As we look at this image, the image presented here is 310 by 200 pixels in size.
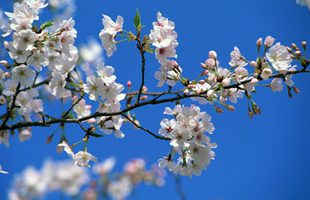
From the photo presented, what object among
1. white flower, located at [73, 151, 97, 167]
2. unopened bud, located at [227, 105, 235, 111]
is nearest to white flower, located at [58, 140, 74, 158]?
white flower, located at [73, 151, 97, 167]

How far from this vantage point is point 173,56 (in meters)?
2.65

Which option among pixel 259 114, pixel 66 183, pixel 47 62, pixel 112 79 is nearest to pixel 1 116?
pixel 47 62

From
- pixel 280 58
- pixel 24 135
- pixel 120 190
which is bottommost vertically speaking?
pixel 280 58

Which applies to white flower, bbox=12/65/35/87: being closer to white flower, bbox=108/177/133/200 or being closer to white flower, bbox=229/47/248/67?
white flower, bbox=229/47/248/67

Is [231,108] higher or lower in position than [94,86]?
lower

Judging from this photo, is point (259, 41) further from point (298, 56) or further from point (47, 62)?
point (47, 62)

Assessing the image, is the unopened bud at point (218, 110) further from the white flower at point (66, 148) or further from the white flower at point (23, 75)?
the white flower at point (23, 75)

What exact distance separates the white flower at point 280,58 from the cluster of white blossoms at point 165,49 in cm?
56

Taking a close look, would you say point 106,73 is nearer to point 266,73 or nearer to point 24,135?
point 266,73

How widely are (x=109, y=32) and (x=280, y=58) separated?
107 cm

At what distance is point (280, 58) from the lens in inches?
98.6

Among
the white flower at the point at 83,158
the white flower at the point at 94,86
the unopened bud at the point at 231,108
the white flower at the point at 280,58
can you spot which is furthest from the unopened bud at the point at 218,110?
the white flower at the point at 83,158

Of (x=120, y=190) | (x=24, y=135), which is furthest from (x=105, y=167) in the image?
(x=24, y=135)

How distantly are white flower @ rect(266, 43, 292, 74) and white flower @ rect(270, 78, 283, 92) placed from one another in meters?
0.10
